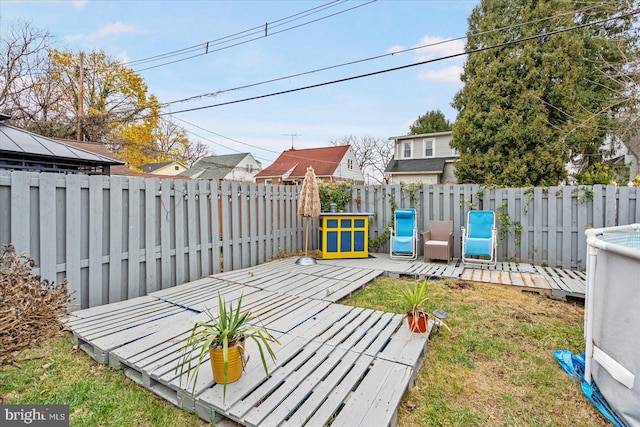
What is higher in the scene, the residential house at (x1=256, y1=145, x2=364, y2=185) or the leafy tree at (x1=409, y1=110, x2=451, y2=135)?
the leafy tree at (x1=409, y1=110, x2=451, y2=135)

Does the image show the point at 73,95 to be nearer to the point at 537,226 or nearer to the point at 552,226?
the point at 537,226

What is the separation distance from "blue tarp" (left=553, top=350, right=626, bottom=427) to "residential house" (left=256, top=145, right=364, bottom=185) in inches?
841

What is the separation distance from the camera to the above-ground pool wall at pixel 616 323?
1.75m

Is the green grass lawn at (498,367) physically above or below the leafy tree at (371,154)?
below

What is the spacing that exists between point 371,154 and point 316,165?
8.81 meters

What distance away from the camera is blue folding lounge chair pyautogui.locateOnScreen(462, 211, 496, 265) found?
567 cm

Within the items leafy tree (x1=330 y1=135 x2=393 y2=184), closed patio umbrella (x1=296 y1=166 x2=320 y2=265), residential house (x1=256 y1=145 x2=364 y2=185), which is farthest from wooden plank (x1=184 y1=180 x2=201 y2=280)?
leafy tree (x1=330 y1=135 x2=393 y2=184)

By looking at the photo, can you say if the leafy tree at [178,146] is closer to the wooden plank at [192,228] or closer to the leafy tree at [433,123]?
the wooden plank at [192,228]

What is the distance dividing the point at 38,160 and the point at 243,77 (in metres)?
6.47

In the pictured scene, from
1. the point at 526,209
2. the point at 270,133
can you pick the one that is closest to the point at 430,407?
the point at 526,209

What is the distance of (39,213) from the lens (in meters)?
3.16

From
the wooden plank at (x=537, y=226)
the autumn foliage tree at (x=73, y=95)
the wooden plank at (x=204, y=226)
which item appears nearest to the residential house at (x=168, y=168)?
the autumn foliage tree at (x=73, y=95)

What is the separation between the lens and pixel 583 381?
2281 millimetres

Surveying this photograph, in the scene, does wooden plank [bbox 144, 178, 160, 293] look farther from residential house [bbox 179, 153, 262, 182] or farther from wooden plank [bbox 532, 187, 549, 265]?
residential house [bbox 179, 153, 262, 182]
